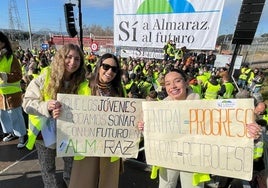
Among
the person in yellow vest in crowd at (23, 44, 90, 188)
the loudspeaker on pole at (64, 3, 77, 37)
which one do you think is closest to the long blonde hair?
the person in yellow vest in crowd at (23, 44, 90, 188)

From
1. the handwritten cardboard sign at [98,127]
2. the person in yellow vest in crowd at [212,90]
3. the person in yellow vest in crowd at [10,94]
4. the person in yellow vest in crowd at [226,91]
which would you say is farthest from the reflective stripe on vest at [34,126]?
the person in yellow vest in crowd at [226,91]

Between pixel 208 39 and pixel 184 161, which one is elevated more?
pixel 208 39

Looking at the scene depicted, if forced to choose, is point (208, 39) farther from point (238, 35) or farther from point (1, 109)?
point (1, 109)

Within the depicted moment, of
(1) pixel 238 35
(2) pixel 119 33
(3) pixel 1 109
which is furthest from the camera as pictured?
(2) pixel 119 33

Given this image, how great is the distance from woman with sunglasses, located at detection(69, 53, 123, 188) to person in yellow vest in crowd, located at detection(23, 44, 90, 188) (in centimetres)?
16

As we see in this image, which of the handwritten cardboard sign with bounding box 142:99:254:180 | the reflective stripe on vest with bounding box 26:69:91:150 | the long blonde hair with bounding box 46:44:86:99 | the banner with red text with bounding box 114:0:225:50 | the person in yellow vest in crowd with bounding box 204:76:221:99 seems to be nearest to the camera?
the handwritten cardboard sign with bounding box 142:99:254:180

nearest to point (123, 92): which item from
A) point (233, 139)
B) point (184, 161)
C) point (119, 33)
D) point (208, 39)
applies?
point (184, 161)

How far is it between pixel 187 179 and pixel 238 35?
6.02 m

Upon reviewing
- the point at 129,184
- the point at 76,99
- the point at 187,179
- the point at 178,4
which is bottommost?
the point at 129,184

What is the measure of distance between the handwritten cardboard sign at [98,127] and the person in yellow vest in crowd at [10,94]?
7.97 feet

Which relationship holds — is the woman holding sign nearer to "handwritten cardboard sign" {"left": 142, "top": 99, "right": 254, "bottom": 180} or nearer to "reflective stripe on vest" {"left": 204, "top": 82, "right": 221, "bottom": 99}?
"handwritten cardboard sign" {"left": 142, "top": 99, "right": 254, "bottom": 180}

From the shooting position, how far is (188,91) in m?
2.64

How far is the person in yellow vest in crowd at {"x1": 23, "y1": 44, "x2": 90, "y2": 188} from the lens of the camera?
263 cm

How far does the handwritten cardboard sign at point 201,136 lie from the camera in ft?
7.73
